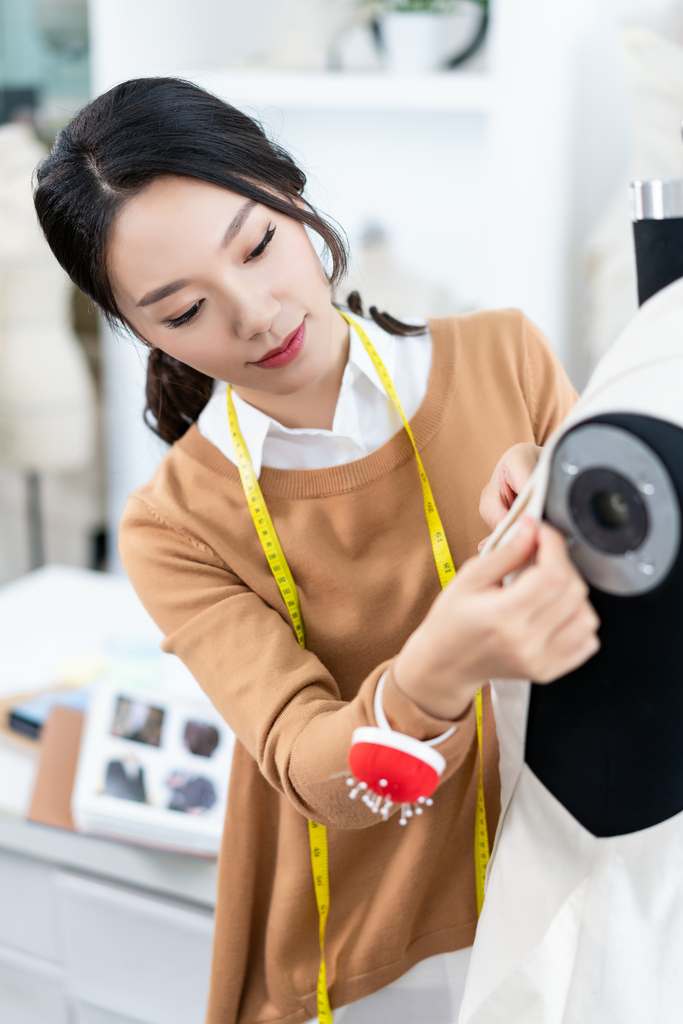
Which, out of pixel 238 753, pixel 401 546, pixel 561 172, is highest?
pixel 561 172

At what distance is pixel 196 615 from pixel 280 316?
0.31 m

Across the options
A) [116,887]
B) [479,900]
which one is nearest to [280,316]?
[479,900]

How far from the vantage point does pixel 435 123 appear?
220 centimetres

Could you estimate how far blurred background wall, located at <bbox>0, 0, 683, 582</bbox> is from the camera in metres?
1.81

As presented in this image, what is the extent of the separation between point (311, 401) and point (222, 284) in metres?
0.24

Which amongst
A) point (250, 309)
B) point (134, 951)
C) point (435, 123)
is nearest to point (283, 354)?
point (250, 309)

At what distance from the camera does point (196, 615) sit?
36.3 inches

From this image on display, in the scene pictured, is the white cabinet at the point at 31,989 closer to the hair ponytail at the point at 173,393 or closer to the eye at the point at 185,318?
the hair ponytail at the point at 173,393

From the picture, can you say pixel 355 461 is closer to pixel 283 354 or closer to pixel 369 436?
pixel 369 436

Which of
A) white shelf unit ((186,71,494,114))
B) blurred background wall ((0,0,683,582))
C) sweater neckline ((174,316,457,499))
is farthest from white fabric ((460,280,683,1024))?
white shelf unit ((186,71,494,114))

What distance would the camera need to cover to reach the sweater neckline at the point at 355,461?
98 centimetres

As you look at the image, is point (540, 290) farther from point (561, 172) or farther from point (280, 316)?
point (280, 316)

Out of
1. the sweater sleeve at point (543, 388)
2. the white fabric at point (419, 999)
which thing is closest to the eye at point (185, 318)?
the sweater sleeve at point (543, 388)

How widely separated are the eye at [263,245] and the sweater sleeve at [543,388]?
1.13ft
